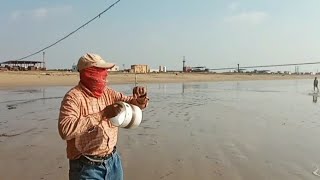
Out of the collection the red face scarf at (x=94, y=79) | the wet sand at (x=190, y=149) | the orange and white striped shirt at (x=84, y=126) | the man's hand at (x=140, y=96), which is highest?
the red face scarf at (x=94, y=79)

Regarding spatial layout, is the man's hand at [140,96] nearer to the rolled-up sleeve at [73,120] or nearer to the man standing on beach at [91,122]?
the man standing on beach at [91,122]

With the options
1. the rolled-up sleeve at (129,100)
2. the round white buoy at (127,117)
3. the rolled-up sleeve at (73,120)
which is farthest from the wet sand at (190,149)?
the rolled-up sleeve at (73,120)

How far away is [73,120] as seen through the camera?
10.1ft

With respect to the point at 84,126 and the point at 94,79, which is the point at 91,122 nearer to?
the point at 84,126

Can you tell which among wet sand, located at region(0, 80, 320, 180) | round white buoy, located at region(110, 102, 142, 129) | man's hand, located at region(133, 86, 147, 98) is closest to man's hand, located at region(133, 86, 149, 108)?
man's hand, located at region(133, 86, 147, 98)

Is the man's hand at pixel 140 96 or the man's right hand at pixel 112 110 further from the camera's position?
the man's hand at pixel 140 96

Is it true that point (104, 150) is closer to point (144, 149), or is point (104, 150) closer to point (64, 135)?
point (64, 135)

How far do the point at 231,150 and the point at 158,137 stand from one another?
2233 millimetres

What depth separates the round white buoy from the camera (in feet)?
10.3

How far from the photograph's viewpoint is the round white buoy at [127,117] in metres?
3.15

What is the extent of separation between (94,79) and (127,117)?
0.42 m

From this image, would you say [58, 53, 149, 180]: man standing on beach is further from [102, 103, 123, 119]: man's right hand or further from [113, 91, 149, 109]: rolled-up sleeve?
[113, 91, 149, 109]: rolled-up sleeve

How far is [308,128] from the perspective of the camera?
1295cm

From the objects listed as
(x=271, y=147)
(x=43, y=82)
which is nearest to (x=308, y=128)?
(x=271, y=147)
